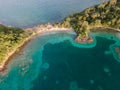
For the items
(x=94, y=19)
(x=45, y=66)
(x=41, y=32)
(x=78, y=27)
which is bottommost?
(x=45, y=66)

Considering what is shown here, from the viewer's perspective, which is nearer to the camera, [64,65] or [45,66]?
[64,65]

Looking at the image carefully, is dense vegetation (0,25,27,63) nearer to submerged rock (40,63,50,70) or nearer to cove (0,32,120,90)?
cove (0,32,120,90)

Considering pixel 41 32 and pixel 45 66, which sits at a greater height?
pixel 41 32

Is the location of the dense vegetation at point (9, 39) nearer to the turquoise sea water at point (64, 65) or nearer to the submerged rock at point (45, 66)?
the turquoise sea water at point (64, 65)

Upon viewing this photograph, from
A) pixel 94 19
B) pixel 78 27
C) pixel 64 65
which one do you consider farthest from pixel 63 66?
pixel 94 19

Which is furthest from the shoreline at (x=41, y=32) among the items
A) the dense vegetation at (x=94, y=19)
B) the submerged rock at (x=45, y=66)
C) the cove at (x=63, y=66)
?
the submerged rock at (x=45, y=66)

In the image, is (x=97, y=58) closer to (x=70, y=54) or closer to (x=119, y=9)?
(x=70, y=54)

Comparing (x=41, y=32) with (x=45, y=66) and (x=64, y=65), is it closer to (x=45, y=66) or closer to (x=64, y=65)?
(x=45, y=66)
